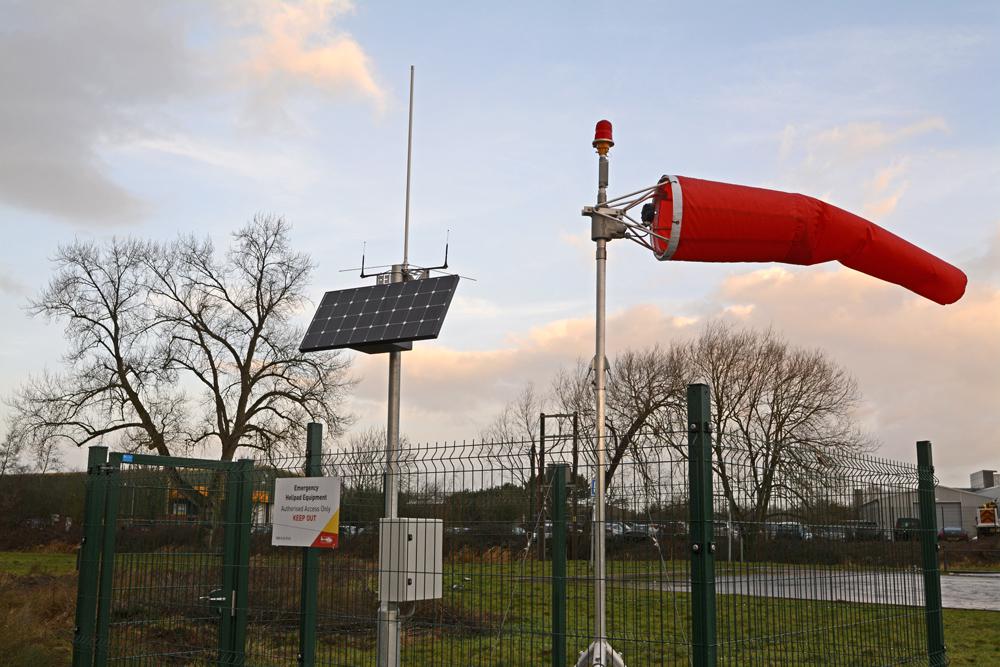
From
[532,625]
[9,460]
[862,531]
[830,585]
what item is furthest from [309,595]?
[9,460]

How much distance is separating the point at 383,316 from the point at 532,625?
10.8 feet

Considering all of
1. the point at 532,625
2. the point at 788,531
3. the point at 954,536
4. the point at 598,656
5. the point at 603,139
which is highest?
the point at 603,139

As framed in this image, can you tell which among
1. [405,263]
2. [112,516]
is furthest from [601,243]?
[112,516]

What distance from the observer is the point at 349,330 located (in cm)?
902

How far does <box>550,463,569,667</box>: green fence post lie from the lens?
21.5ft

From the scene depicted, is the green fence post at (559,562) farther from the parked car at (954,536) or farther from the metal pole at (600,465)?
the parked car at (954,536)

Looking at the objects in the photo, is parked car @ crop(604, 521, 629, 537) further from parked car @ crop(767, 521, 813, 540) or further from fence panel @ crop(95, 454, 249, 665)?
fence panel @ crop(95, 454, 249, 665)

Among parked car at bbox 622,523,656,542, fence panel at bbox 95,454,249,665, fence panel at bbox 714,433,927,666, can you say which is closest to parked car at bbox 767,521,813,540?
fence panel at bbox 714,433,927,666

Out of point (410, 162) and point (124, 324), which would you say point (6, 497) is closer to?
point (124, 324)

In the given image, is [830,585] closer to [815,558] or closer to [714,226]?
[815,558]

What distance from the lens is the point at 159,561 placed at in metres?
9.13

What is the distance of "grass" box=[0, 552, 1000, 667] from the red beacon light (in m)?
3.79

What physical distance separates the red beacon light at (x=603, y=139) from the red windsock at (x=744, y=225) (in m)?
0.70

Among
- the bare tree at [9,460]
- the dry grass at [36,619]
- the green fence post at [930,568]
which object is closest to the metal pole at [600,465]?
the green fence post at [930,568]
